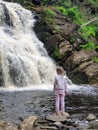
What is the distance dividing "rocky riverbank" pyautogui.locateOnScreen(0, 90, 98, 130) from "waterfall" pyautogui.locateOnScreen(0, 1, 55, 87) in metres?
5.42

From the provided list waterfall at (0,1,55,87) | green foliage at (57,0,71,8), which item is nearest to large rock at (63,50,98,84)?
waterfall at (0,1,55,87)

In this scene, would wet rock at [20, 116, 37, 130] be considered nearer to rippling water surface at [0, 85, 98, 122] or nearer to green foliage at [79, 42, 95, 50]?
rippling water surface at [0, 85, 98, 122]

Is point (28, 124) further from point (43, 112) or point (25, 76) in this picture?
point (25, 76)

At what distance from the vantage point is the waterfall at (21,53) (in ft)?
119

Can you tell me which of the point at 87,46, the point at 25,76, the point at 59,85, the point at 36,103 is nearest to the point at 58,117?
the point at 59,85

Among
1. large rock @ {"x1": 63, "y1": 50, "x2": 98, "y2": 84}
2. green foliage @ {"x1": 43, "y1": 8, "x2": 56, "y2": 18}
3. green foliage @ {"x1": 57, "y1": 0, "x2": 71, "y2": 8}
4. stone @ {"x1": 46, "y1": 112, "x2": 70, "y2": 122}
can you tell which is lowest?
stone @ {"x1": 46, "y1": 112, "x2": 70, "y2": 122}

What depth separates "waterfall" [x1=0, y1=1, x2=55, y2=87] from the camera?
119 feet

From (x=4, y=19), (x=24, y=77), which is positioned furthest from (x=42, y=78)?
(x=4, y=19)

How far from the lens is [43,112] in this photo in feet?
71.6

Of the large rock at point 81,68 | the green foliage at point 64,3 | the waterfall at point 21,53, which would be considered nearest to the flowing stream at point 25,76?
the waterfall at point 21,53

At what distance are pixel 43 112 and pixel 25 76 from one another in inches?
597

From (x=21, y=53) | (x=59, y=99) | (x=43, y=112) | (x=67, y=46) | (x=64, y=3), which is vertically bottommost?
(x=43, y=112)

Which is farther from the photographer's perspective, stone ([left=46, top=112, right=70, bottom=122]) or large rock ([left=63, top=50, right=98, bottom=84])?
large rock ([left=63, top=50, right=98, bottom=84])

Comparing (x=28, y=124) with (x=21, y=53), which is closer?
(x=28, y=124)
